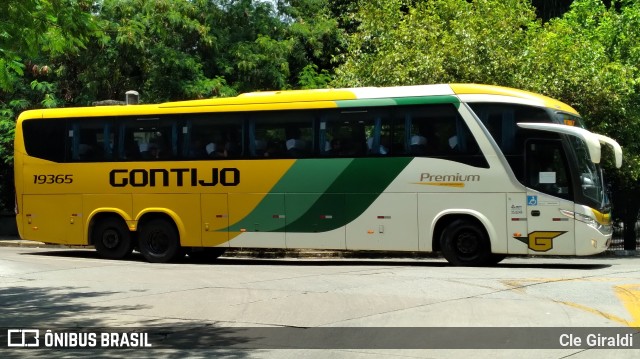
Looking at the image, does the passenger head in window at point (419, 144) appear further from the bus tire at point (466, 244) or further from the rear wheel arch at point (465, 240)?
the bus tire at point (466, 244)

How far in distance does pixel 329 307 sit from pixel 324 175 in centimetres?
708

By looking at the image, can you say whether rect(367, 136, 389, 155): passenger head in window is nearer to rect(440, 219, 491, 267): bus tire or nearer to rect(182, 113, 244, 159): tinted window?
rect(440, 219, 491, 267): bus tire

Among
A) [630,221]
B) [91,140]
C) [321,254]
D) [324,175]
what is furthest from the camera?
[630,221]

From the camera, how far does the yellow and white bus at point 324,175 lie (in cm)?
1659

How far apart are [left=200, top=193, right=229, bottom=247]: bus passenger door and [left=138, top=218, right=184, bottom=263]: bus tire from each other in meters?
0.78

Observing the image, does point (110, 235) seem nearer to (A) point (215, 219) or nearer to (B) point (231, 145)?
(A) point (215, 219)

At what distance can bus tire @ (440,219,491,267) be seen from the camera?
17094mm

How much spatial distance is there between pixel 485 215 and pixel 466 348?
8.92 metres

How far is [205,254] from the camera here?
69.4ft

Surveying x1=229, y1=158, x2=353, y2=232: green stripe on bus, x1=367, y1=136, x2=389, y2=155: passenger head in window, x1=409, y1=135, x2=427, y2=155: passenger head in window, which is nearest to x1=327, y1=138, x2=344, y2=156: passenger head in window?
x1=229, y1=158, x2=353, y2=232: green stripe on bus

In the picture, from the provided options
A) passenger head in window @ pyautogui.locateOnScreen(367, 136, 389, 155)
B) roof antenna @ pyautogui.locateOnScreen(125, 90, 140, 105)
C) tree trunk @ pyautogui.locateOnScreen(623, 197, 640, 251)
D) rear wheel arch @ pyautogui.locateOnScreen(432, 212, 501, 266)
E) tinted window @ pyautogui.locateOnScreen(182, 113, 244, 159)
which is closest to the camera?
rear wheel arch @ pyautogui.locateOnScreen(432, 212, 501, 266)

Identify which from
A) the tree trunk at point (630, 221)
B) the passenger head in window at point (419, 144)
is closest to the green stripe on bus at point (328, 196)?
the passenger head in window at point (419, 144)

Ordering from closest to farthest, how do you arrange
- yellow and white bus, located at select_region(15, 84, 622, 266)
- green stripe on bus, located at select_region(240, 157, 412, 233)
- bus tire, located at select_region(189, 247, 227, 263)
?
yellow and white bus, located at select_region(15, 84, 622, 266)
green stripe on bus, located at select_region(240, 157, 412, 233)
bus tire, located at select_region(189, 247, 227, 263)

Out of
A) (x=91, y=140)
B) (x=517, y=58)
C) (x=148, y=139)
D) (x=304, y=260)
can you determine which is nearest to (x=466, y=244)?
(x=304, y=260)
